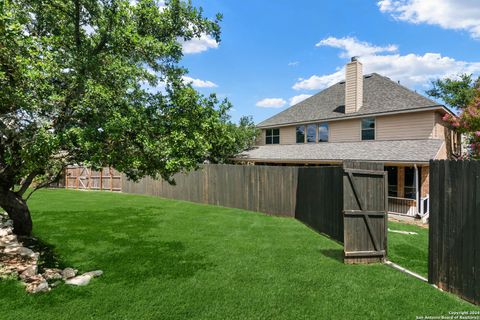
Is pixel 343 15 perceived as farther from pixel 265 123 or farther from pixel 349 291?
pixel 349 291

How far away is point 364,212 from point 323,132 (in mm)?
14130

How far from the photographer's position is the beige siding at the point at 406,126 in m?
16.1

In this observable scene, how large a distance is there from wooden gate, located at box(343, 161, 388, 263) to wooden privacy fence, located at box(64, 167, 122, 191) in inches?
800

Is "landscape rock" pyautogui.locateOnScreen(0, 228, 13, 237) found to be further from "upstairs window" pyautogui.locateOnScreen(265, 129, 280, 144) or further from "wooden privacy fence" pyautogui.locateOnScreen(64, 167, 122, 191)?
"upstairs window" pyautogui.locateOnScreen(265, 129, 280, 144)

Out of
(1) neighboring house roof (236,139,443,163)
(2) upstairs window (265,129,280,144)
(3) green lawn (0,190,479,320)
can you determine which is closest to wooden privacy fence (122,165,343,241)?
(3) green lawn (0,190,479,320)

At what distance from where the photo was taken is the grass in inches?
268

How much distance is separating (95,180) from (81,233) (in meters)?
17.0

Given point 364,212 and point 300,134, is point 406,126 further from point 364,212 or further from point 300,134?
point 364,212

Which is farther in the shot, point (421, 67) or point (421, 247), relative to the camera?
point (421, 67)

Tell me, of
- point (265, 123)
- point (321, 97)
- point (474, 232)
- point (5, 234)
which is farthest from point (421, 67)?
point (5, 234)

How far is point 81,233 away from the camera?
941 centimetres

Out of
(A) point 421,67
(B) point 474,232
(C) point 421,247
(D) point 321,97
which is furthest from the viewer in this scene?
(A) point 421,67

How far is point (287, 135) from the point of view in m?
22.9

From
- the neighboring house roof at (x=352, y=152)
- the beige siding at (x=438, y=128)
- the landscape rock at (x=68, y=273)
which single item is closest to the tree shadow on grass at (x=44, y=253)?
the landscape rock at (x=68, y=273)
